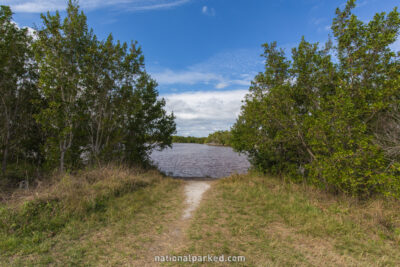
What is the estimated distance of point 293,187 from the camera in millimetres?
9242

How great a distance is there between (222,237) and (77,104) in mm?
11210

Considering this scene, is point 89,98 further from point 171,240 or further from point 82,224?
point 171,240

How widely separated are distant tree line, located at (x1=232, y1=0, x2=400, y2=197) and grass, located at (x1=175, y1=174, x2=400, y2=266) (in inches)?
47.7

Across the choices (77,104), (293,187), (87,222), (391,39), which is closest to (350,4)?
(391,39)

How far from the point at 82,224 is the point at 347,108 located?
10549mm

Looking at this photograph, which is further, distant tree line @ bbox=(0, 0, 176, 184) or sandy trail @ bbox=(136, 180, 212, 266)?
distant tree line @ bbox=(0, 0, 176, 184)

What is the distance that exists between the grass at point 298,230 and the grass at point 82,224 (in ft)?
4.55

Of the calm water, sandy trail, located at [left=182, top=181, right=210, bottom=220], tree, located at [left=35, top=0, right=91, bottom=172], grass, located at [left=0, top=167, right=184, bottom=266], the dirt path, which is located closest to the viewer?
grass, located at [left=0, top=167, right=184, bottom=266]

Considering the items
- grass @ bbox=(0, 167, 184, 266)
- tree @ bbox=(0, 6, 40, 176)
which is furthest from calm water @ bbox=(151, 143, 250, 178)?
tree @ bbox=(0, 6, 40, 176)

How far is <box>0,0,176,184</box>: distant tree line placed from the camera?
978cm

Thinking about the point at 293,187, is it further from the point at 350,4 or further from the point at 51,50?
the point at 51,50

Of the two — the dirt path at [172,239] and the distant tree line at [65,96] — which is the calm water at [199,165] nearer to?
the distant tree line at [65,96]

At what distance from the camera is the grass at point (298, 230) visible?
4195mm

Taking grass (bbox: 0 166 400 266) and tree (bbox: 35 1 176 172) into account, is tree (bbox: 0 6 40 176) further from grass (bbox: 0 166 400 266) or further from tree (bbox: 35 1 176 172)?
grass (bbox: 0 166 400 266)
